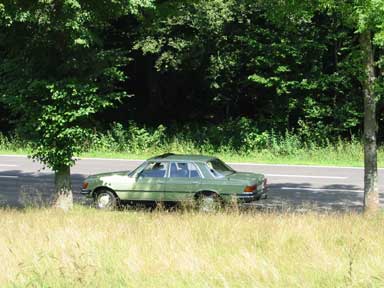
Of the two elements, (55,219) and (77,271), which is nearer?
(77,271)

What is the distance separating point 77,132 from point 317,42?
2094 centimetres

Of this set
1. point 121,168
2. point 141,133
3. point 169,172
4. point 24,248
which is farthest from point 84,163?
point 24,248

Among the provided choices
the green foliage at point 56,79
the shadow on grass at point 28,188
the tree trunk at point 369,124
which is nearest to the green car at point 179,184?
the shadow on grass at point 28,188

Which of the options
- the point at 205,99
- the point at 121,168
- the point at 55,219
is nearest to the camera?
the point at 55,219

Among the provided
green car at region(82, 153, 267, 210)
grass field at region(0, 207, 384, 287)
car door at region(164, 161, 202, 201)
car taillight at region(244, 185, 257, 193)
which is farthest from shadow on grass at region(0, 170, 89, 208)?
grass field at region(0, 207, 384, 287)

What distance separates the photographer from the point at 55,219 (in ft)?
30.7

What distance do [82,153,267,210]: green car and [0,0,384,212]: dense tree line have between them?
1906 mm

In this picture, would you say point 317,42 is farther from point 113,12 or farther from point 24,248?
point 24,248

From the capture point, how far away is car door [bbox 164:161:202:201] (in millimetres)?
14406

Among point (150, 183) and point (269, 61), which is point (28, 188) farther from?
point (269, 61)

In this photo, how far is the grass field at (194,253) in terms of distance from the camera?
5.33m

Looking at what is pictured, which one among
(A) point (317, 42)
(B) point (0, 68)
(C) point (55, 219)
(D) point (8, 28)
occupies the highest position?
(A) point (317, 42)

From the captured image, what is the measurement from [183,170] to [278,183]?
584 centimetres

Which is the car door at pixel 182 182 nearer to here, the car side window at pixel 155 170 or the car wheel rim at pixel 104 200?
the car side window at pixel 155 170
